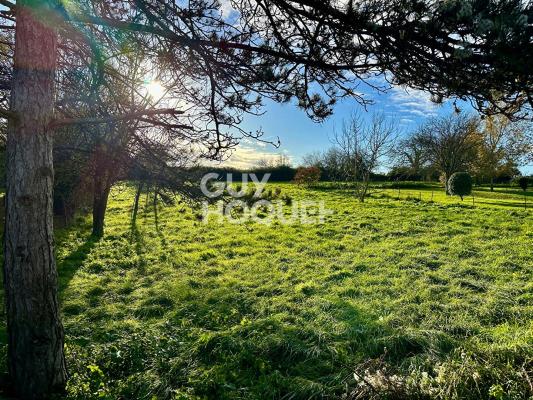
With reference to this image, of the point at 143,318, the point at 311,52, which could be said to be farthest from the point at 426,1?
the point at 143,318

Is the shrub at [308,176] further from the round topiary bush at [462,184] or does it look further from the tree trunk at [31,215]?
the tree trunk at [31,215]

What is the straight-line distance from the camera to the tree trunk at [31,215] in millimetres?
2713

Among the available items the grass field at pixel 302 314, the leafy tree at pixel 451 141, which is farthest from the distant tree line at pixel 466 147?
the grass field at pixel 302 314

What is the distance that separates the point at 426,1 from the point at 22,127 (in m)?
3.05

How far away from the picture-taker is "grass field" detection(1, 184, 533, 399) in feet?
10.9

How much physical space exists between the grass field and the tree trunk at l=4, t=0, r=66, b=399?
478 mm

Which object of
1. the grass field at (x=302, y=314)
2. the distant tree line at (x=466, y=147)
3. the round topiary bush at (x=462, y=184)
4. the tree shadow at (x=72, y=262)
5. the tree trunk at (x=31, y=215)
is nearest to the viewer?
the tree trunk at (x=31, y=215)

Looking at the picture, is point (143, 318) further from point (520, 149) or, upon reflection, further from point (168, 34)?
point (520, 149)

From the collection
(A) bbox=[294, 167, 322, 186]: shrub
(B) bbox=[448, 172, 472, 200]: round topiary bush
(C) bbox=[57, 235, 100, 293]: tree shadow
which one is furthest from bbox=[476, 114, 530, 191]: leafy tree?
(C) bbox=[57, 235, 100, 293]: tree shadow

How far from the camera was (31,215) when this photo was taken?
2.75 m

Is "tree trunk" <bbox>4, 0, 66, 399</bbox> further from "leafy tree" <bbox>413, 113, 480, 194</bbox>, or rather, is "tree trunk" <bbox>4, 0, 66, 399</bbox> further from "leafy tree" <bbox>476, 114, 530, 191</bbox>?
"leafy tree" <bbox>476, 114, 530, 191</bbox>

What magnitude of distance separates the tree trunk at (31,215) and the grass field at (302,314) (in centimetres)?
48

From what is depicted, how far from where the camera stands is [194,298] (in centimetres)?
631

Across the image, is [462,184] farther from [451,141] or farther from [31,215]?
[31,215]
